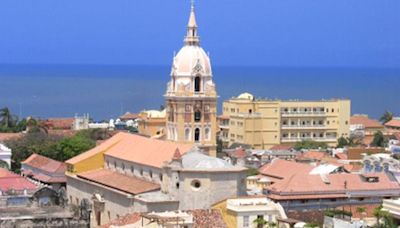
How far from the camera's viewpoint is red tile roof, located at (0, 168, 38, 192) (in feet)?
152

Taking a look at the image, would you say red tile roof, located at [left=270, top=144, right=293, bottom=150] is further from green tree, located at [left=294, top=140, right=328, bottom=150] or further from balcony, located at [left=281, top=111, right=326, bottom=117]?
balcony, located at [left=281, top=111, right=326, bottom=117]

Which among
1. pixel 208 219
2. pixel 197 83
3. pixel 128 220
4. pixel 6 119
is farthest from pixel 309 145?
pixel 128 220

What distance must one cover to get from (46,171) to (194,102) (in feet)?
29.6

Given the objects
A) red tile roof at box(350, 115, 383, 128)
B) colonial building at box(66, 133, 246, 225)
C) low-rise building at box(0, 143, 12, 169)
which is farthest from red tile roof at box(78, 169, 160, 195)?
red tile roof at box(350, 115, 383, 128)

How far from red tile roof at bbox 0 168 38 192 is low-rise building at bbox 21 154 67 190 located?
15.8 ft

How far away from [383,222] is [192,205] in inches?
309

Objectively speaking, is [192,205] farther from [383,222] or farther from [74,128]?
[74,128]

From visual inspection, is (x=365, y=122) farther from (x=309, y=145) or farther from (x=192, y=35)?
(x=192, y=35)

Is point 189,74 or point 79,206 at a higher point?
point 189,74

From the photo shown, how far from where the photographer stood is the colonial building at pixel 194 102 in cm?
5222

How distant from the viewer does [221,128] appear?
82.0m

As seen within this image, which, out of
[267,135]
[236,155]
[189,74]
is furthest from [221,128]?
[189,74]

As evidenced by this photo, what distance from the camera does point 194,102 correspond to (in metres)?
52.3

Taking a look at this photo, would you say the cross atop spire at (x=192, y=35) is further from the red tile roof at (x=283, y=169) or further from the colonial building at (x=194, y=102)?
the red tile roof at (x=283, y=169)
